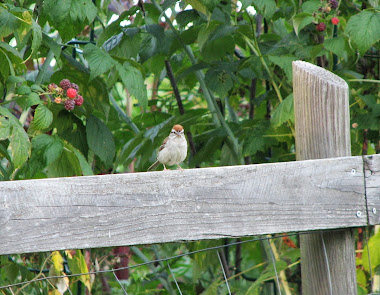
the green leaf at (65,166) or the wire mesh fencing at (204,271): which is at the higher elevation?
the green leaf at (65,166)

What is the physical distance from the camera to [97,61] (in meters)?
2.20

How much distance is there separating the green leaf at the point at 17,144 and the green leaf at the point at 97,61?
1.56ft

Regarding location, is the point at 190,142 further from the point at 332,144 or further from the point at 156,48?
the point at 332,144

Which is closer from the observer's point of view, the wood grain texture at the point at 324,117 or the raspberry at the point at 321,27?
the wood grain texture at the point at 324,117

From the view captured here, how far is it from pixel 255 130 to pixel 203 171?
1.59 m

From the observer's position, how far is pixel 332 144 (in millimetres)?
1409

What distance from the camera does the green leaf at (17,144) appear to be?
1733 millimetres

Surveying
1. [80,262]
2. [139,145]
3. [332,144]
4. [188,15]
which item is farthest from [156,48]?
[332,144]

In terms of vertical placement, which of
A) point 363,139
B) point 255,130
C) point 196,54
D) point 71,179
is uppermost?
point 71,179

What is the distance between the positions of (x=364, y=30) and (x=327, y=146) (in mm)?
1043

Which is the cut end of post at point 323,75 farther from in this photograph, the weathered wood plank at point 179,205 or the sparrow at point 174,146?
the sparrow at point 174,146

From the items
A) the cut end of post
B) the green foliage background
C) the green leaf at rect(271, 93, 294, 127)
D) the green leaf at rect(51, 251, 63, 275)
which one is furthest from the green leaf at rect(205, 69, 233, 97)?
the cut end of post

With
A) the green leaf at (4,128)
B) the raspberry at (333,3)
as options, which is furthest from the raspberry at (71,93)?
the raspberry at (333,3)

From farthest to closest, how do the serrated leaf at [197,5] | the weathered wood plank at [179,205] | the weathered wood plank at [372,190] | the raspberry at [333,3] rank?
the raspberry at [333,3] → the serrated leaf at [197,5] → the weathered wood plank at [372,190] → the weathered wood plank at [179,205]
